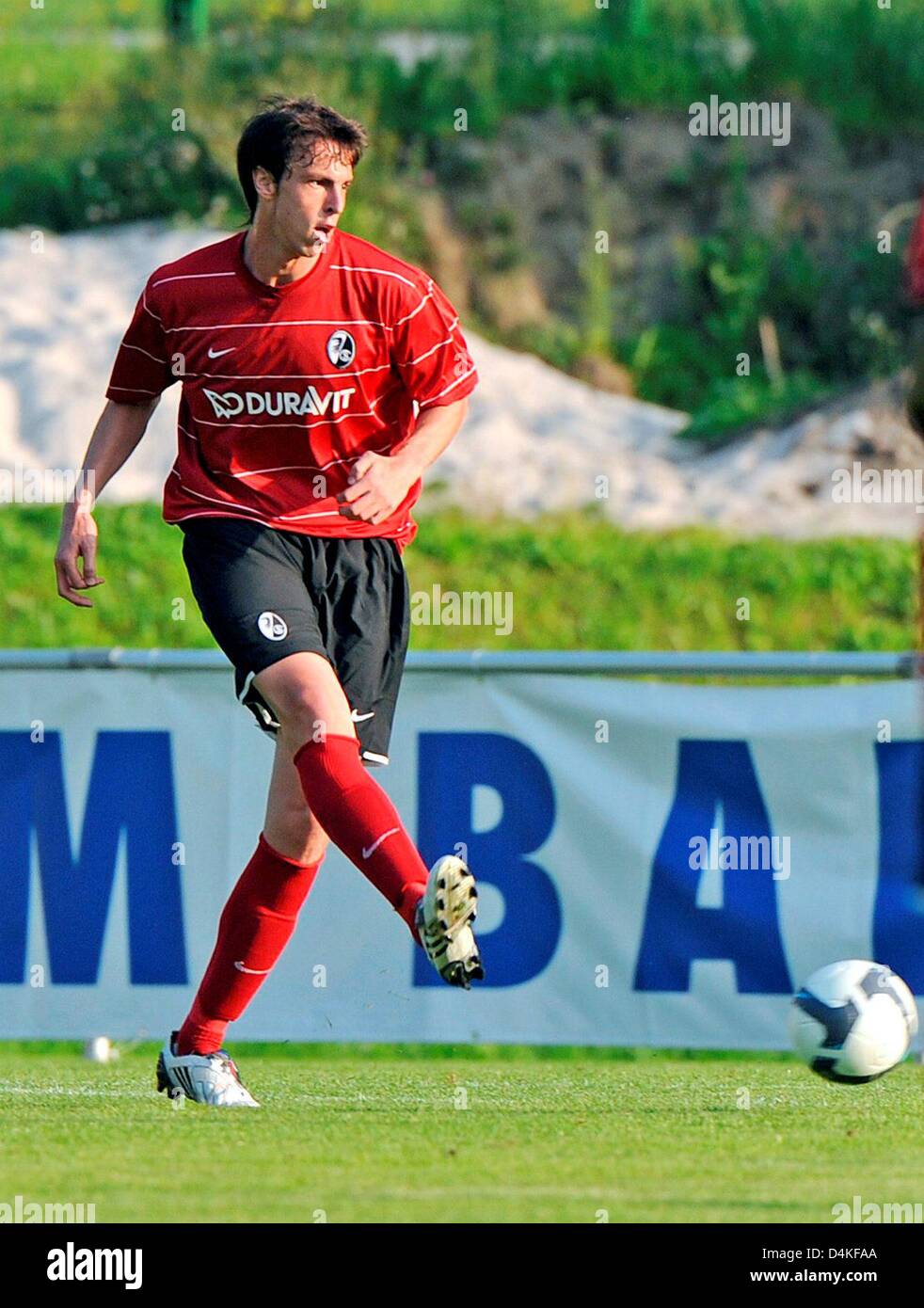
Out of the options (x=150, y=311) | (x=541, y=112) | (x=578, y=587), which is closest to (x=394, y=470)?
(x=150, y=311)

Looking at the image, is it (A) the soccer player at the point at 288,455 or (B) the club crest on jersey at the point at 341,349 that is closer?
(A) the soccer player at the point at 288,455

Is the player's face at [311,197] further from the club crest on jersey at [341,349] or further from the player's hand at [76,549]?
the player's hand at [76,549]

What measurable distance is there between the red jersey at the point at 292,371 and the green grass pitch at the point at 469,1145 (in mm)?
1519

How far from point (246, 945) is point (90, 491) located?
1243 millimetres

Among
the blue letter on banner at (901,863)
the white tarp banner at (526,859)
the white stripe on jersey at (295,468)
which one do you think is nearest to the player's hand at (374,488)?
the white stripe on jersey at (295,468)

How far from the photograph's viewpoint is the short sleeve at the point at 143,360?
5.79 meters

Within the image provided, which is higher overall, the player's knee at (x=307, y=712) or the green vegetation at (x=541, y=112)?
the green vegetation at (x=541, y=112)

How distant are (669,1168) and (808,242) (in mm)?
14198

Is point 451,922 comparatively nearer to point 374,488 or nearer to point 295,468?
point 374,488

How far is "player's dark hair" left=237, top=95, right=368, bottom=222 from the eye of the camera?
18.1ft

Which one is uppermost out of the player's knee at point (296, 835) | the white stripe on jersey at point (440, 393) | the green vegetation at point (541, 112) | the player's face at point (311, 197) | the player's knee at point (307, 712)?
the green vegetation at point (541, 112)

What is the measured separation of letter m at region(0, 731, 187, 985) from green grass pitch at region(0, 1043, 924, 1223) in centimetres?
42

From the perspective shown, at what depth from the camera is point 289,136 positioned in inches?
217

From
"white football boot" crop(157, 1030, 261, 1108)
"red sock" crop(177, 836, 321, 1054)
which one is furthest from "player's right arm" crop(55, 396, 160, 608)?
"white football boot" crop(157, 1030, 261, 1108)
